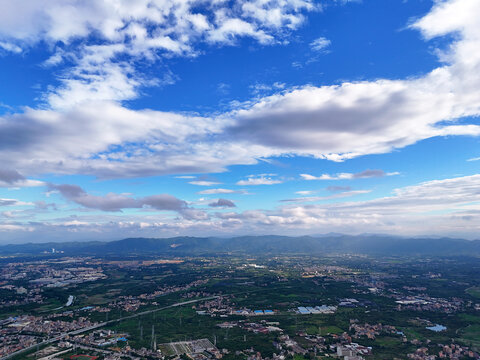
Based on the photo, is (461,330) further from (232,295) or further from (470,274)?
(470,274)

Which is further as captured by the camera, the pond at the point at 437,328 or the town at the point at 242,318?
the pond at the point at 437,328

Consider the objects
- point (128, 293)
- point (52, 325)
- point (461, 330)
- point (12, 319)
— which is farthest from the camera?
point (128, 293)

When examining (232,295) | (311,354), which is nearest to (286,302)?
(232,295)

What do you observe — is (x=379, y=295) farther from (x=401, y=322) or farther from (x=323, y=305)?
(x=401, y=322)

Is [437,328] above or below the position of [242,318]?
below

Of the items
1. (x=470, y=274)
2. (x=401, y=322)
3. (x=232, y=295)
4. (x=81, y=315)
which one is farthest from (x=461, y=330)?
(x=470, y=274)

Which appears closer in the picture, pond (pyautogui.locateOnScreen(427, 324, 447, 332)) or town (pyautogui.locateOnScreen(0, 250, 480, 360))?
town (pyautogui.locateOnScreen(0, 250, 480, 360))

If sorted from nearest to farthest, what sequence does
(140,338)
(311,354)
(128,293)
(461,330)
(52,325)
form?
(311,354)
(140,338)
(461,330)
(52,325)
(128,293)

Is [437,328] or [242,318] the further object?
[242,318]

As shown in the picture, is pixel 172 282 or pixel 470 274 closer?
pixel 172 282
